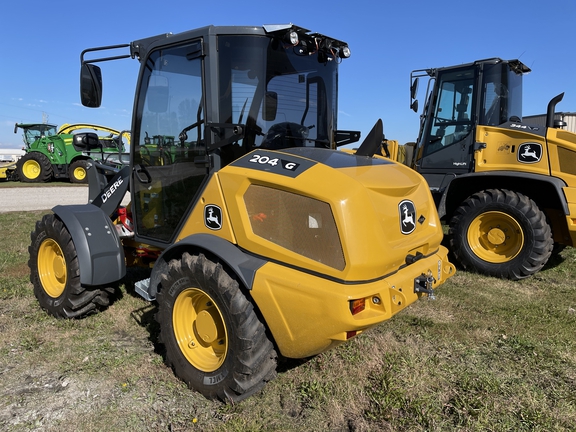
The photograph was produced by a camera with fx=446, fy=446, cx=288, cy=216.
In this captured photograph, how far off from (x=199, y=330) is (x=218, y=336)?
0.14 m

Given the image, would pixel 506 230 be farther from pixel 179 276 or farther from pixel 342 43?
pixel 179 276

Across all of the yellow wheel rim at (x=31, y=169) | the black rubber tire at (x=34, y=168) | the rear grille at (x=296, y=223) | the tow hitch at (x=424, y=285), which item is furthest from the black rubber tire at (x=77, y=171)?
the tow hitch at (x=424, y=285)

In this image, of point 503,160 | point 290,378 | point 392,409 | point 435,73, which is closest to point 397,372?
point 392,409

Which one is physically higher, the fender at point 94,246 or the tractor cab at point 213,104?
the tractor cab at point 213,104

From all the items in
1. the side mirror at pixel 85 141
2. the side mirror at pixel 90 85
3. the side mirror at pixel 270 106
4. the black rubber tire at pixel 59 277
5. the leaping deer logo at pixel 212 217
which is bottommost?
the black rubber tire at pixel 59 277

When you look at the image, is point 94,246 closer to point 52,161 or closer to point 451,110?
point 451,110

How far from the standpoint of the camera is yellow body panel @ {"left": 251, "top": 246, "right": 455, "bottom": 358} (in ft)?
7.78

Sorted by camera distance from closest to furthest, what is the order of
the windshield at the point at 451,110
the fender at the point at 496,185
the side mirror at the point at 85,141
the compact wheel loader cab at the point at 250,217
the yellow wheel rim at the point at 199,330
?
the compact wheel loader cab at the point at 250,217, the yellow wheel rim at the point at 199,330, the side mirror at the point at 85,141, the fender at the point at 496,185, the windshield at the point at 451,110

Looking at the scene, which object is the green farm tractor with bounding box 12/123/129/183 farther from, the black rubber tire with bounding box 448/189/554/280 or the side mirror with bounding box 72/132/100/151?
the black rubber tire with bounding box 448/189/554/280

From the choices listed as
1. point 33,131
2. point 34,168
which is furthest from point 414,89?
point 33,131

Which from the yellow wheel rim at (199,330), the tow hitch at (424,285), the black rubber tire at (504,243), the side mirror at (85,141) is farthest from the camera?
the black rubber tire at (504,243)

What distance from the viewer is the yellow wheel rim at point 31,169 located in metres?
17.6

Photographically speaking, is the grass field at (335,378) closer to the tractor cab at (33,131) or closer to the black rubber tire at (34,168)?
the black rubber tire at (34,168)

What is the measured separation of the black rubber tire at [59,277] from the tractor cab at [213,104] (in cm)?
61
